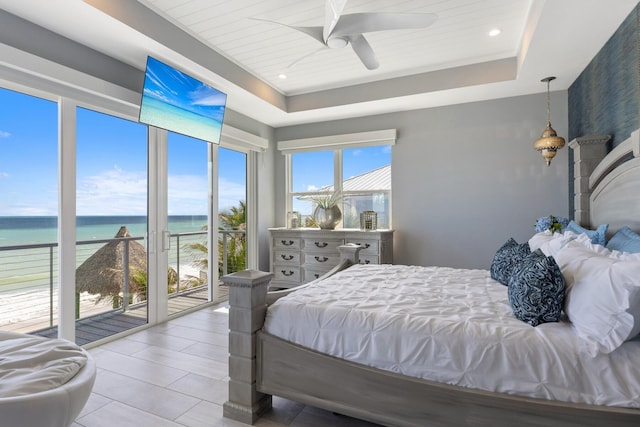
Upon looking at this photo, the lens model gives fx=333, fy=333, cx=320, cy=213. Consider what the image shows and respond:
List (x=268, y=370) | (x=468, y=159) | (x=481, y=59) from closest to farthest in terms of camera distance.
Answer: (x=268, y=370) → (x=481, y=59) → (x=468, y=159)

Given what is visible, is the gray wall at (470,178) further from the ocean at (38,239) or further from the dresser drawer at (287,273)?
the ocean at (38,239)

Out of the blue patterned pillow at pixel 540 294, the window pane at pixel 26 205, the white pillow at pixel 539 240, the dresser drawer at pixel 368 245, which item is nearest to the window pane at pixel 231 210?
the dresser drawer at pixel 368 245

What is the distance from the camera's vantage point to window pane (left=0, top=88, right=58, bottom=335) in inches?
99.1

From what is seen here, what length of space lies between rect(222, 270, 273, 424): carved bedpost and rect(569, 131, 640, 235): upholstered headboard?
242 centimetres

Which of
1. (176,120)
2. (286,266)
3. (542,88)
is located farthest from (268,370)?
(542,88)

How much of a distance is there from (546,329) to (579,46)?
2566mm

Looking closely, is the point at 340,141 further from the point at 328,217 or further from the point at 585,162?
the point at 585,162

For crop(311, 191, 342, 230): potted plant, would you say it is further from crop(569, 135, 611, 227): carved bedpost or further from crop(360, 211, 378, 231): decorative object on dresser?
crop(569, 135, 611, 227): carved bedpost

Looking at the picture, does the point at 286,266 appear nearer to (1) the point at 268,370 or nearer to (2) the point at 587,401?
(1) the point at 268,370

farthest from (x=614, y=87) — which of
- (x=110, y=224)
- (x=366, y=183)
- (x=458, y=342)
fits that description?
(x=110, y=224)

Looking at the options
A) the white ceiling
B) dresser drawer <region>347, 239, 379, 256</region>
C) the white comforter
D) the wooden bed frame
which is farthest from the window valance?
the white comforter

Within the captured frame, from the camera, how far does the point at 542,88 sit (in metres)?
3.74

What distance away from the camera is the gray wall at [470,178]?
396 cm

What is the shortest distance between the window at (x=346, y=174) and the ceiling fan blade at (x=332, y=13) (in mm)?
2421
